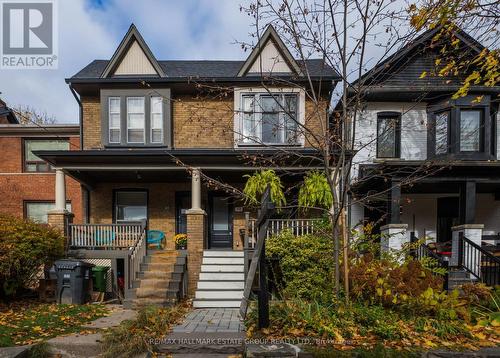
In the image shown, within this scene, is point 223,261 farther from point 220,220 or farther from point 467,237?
point 467,237

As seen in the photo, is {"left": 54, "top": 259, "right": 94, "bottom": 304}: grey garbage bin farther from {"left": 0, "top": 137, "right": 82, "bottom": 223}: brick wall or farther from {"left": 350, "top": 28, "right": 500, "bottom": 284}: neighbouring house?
{"left": 350, "top": 28, "right": 500, "bottom": 284}: neighbouring house

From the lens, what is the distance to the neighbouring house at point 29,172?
13836 millimetres

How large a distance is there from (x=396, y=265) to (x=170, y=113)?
8985 millimetres

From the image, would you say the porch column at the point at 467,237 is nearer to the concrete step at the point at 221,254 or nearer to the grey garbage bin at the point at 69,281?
the concrete step at the point at 221,254

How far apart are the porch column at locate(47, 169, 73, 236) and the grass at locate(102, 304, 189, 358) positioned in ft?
18.0

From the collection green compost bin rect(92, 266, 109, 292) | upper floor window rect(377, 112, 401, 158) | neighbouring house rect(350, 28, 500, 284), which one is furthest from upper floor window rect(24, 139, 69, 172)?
upper floor window rect(377, 112, 401, 158)

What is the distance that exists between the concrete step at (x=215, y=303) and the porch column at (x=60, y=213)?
195 inches

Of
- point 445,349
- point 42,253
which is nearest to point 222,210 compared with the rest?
point 42,253

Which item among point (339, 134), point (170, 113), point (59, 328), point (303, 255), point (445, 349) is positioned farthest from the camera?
point (170, 113)

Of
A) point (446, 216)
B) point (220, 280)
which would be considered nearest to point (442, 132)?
point (446, 216)

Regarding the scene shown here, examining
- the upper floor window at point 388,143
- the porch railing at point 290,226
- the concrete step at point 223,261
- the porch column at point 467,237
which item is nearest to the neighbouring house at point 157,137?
the concrete step at point 223,261

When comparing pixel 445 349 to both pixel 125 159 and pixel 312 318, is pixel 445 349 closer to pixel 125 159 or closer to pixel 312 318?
pixel 312 318

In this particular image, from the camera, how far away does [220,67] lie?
13.0 metres

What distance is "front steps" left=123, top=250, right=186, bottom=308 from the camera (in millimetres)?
7681
